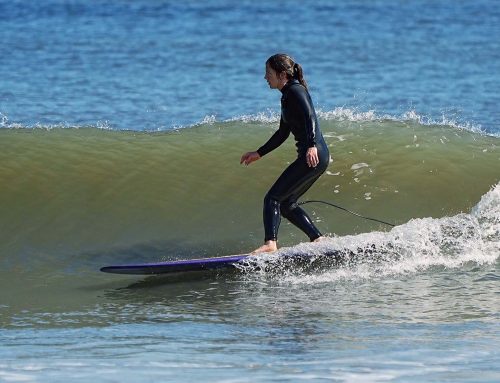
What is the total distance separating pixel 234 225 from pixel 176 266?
215 cm

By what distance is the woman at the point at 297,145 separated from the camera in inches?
360

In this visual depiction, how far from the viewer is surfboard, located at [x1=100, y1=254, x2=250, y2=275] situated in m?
9.15

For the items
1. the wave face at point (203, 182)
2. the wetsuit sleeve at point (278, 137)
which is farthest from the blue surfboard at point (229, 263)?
the wave face at point (203, 182)

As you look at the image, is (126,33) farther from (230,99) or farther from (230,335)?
(230,335)

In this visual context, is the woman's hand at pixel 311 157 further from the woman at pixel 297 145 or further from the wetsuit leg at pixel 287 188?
the wetsuit leg at pixel 287 188

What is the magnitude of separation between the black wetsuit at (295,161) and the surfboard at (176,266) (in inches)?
15.1

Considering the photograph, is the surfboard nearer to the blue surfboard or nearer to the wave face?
the blue surfboard

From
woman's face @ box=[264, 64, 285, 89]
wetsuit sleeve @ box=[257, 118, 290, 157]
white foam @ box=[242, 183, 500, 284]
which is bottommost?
white foam @ box=[242, 183, 500, 284]

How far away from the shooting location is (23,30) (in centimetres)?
2962

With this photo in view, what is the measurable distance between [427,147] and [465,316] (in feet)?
18.4

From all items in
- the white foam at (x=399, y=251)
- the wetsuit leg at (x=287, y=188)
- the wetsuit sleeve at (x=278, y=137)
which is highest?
the wetsuit sleeve at (x=278, y=137)

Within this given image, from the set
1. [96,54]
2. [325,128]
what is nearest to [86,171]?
[325,128]

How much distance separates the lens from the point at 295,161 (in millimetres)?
9320

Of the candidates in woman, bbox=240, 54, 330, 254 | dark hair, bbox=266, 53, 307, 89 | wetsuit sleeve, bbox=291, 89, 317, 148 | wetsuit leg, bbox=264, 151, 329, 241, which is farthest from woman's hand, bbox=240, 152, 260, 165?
dark hair, bbox=266, 53, 307, 89
